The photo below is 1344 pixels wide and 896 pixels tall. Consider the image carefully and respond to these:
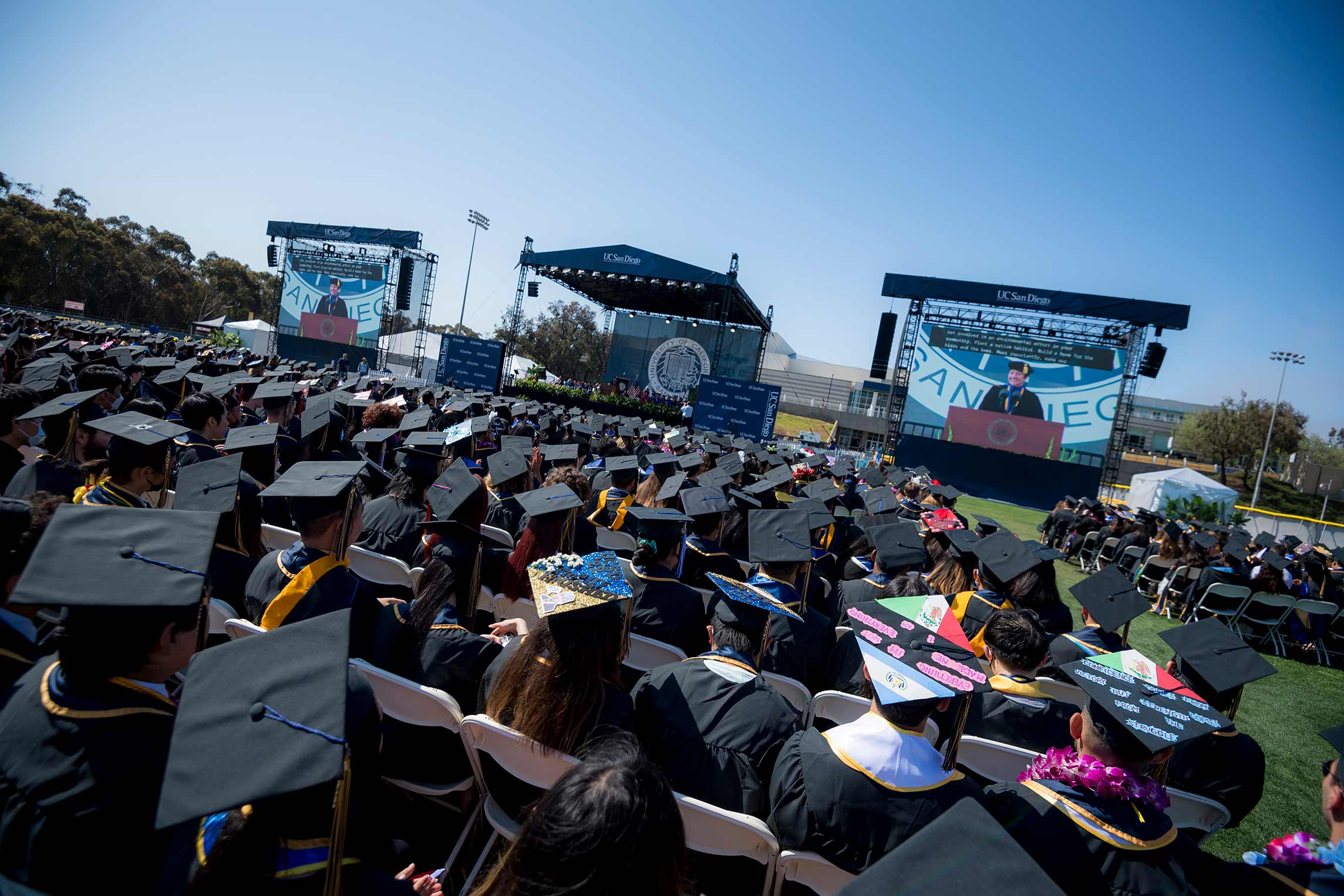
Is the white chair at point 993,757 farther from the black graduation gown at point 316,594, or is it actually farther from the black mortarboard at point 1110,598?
the black graduation gown at point 316,594

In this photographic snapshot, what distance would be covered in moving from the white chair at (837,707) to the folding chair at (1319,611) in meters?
7.23

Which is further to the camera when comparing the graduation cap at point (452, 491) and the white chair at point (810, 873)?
the graduation cap at point (452, 491)

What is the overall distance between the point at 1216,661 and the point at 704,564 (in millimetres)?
2668

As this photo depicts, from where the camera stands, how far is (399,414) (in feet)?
23.6

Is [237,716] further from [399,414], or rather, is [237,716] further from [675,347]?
[675,347]

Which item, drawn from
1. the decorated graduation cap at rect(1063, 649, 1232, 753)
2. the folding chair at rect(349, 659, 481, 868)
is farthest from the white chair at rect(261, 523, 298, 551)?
the decorated graduation cap at rect(1063, 649, 1232, 753)

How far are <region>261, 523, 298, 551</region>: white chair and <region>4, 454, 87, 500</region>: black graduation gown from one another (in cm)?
89

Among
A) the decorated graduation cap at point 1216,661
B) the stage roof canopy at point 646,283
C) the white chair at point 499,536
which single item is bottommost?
the white chair at point 499,536

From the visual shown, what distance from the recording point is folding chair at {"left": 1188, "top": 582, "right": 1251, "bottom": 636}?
23.5 feet

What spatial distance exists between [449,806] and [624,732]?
53.0 inches

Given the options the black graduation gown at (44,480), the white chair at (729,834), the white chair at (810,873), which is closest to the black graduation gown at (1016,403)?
the white chair at (810,873)

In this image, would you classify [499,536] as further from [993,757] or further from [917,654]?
[993,757]

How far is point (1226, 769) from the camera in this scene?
8.46 ft

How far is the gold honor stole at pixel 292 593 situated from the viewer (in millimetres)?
2307
